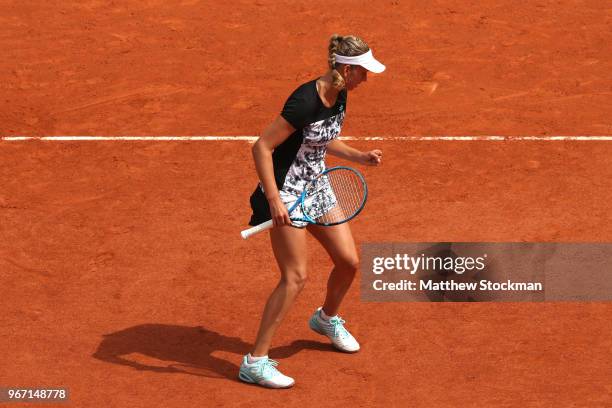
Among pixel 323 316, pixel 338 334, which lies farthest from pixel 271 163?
pixel 338 334

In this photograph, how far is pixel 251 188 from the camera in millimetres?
12875

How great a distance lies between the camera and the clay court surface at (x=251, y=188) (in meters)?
9.73

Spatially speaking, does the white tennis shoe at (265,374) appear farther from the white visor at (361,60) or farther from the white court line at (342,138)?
the white court line at (342,138)

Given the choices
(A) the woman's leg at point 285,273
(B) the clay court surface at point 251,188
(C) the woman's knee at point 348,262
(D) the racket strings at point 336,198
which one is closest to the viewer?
(A) the woman's leg at point 285,273

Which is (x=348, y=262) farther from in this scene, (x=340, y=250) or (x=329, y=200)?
(x=329, y=200)

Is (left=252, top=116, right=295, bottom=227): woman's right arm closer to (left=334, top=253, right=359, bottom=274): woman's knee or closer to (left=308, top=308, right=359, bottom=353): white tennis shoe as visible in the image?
(left=334, top=253, right=359, bottom=274): woman's knee

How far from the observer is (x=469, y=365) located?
9766mm

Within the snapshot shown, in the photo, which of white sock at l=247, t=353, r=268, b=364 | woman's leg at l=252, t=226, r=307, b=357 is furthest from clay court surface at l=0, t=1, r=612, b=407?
woman's leg at l=252, t=226, r=307, b=357

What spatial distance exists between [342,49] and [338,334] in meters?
2.43

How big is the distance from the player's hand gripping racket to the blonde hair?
2.47 ft

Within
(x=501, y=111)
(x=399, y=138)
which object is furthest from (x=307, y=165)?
(x=501, y=111)

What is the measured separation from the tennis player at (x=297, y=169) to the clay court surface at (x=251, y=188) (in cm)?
60

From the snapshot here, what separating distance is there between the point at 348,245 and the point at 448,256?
7.24ft

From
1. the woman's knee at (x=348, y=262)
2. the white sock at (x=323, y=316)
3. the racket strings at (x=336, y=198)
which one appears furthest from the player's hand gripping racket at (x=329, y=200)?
the white sock at (x=323, y=316)
